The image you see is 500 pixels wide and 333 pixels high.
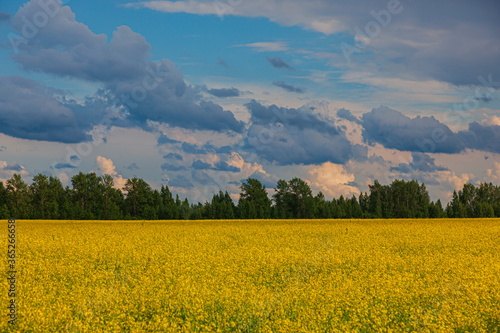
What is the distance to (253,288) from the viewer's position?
56.4ft

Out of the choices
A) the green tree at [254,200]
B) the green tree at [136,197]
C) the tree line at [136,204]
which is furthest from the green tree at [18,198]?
the green tree at [254,200]

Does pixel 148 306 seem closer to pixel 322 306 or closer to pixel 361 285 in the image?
pixel 322 306

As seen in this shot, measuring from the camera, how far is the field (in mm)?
13750

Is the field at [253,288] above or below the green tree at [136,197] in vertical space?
below

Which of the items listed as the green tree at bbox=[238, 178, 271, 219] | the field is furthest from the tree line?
the field

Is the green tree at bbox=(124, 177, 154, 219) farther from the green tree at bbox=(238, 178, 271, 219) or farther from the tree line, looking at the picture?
the green tree at bbox=(238, 178, 271, 219)

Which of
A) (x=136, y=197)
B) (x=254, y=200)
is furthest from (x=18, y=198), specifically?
(x=254, y=200)

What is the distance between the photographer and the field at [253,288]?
1375cm

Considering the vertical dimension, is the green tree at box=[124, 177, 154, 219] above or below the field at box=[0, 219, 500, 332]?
above

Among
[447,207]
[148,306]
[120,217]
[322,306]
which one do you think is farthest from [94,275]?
[447,207]

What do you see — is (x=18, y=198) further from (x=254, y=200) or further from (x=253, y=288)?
(x=253, y=288)

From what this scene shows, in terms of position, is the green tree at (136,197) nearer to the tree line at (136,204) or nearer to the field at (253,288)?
the tree line at (136,204)

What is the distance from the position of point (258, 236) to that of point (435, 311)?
2216cm

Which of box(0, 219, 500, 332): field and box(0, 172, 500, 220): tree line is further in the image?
box(0, 172, 500, 220): tree line
